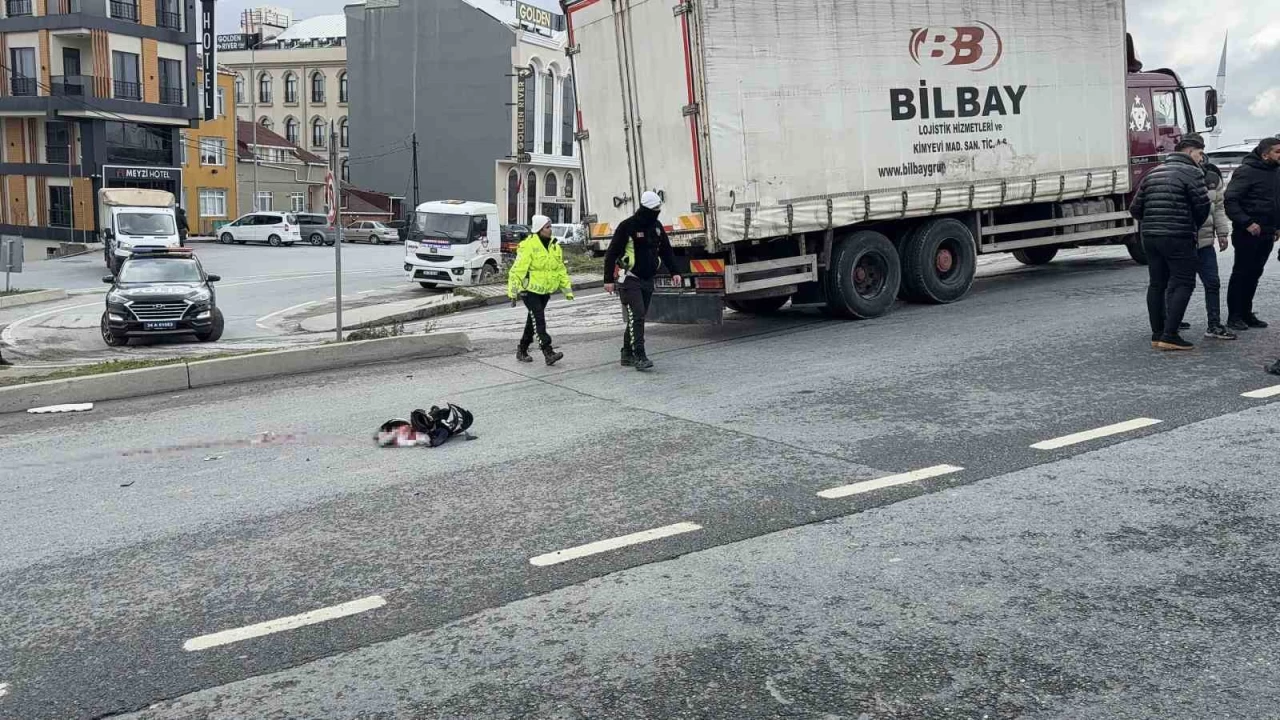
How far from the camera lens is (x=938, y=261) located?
14.6 m

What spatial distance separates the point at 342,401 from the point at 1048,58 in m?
10.1

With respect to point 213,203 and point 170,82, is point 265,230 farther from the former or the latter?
point 213,203

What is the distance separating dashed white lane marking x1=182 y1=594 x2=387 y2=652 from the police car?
15.3 metres

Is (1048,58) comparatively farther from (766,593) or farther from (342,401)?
(766,593)

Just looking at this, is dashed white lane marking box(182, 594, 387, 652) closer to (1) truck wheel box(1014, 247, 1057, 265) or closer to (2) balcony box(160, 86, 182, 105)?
(1) truck wheel box(1014, 247, 1057, 265)

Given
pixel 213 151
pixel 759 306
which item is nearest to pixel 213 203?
pixel 213 151

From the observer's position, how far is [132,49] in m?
51.9

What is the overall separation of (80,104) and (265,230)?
9.92 metres

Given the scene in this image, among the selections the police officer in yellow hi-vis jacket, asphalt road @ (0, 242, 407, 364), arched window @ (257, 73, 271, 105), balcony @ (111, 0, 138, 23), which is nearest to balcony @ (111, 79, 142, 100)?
balcony @ (111, 0, 138, 23)

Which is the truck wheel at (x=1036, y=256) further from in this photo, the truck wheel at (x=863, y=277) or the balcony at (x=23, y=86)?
the balcony at (x=23, y=86)

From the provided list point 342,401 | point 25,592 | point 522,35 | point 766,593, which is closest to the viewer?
point 766,593

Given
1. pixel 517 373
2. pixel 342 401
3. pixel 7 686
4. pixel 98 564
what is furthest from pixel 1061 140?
pixel 7 686

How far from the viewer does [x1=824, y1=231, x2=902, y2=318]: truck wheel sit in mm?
13469

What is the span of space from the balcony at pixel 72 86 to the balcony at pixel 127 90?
111 cm
